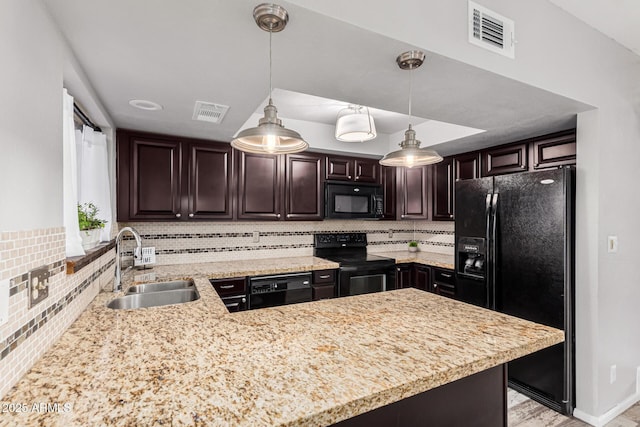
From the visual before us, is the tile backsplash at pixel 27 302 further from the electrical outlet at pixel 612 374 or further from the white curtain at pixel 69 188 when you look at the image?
the electrical outlet at pixel 612 374

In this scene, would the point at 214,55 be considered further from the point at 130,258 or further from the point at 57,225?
the point at 130,258

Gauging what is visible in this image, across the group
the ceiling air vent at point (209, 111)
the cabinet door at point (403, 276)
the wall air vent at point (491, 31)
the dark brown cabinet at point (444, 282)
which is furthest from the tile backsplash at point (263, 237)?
the wall air vent at point (491, 31)

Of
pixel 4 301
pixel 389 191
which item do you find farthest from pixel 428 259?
pixel 4 301

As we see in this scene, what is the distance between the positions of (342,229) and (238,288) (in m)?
1.67

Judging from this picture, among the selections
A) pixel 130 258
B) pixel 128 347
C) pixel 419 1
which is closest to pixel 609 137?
pixel 419 1

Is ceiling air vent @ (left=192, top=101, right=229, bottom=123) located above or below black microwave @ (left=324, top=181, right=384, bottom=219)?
above

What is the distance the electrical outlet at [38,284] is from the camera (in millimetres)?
1026

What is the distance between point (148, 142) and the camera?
9.21 ft

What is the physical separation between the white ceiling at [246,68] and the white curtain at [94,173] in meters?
0.25

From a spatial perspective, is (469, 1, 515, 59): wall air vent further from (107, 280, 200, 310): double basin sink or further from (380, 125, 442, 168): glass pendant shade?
(107, 280, 200, 310): double basin sink

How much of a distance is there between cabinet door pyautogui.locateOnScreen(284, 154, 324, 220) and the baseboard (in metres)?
2.61

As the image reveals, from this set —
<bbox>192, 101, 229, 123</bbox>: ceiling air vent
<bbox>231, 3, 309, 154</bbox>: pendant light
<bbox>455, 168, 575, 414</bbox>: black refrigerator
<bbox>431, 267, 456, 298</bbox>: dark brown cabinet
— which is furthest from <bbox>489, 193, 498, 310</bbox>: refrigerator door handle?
<bbox>192, 101, 229, 123</bbox>: ceiling air vent

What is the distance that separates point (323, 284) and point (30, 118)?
2565mm

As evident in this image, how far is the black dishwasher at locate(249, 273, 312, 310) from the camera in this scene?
9.38 feet
